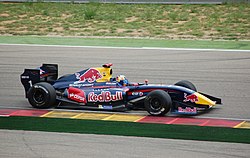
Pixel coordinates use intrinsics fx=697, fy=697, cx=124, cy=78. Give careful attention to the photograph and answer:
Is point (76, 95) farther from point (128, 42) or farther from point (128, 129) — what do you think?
point (128, 42)

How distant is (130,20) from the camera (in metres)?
31.4

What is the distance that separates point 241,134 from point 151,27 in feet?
56.1

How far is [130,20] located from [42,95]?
16.8 metres

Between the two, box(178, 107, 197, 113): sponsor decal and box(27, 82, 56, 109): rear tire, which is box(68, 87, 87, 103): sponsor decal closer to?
box(27, 82, 56, 109): rear tire

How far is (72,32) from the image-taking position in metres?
29.1

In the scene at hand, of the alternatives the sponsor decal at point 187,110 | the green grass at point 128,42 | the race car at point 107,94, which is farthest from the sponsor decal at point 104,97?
the green grass at point 128,42

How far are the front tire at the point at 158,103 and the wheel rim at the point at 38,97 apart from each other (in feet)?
7.62

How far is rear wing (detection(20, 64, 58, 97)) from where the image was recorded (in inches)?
607

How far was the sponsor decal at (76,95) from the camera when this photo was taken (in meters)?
15.0

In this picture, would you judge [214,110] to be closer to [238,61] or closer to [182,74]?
[182,74]

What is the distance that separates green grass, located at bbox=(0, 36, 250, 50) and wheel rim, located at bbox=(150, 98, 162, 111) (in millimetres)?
10264

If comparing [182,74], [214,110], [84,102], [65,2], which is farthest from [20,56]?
[65,2]

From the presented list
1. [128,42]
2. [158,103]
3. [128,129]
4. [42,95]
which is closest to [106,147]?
[128,129]

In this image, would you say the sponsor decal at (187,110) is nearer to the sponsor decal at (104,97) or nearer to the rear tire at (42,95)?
the sponsor decal at (104,97)
